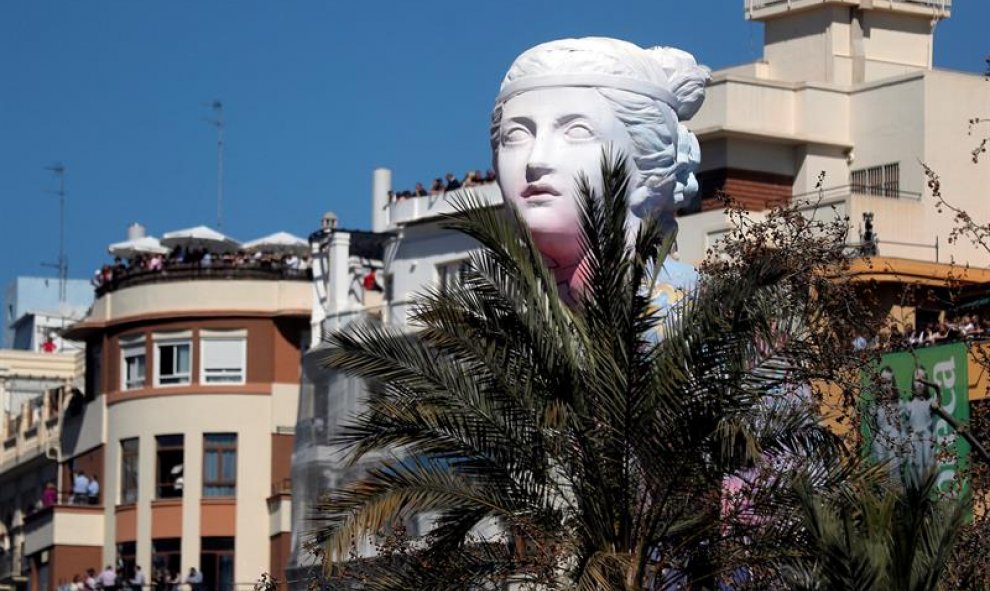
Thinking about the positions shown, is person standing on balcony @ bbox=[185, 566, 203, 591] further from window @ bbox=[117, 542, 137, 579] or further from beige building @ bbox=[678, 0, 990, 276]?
beige building @ bbox=[678, 0, 990, 276]

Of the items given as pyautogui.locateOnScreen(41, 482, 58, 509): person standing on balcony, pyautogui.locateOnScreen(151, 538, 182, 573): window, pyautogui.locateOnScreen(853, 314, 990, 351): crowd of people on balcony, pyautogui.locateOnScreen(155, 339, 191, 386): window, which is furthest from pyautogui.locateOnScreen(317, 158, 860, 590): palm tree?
pyautogui.locateOnScreen(41, 482, 58, 509): person standing on balcony

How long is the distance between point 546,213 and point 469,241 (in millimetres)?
28964

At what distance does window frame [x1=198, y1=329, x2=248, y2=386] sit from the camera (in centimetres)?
6091

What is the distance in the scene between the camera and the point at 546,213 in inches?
896

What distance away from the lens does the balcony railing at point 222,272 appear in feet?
201

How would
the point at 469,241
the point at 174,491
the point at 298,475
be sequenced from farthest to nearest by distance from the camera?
the point at 174,491 < the point at 298,475 < the point at 469,241

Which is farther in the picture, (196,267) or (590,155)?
(196,267)

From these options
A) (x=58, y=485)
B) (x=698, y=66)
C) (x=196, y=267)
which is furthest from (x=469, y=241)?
(x=698, y=66)

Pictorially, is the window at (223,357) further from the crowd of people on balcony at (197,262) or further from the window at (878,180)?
the window at (878,180)

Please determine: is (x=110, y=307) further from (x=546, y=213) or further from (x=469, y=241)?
(x=546, y=213)

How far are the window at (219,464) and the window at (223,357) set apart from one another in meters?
1.17

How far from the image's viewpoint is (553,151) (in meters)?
23.0

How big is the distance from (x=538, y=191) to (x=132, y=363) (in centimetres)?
4032

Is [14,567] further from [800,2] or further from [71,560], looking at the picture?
[800,2]
